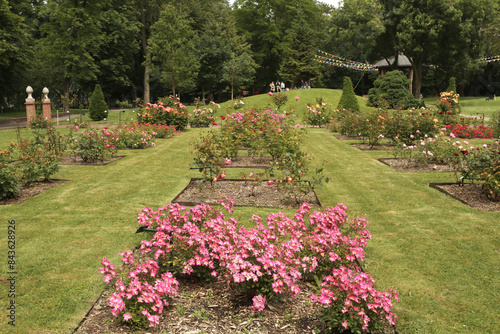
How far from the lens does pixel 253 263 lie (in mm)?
3773

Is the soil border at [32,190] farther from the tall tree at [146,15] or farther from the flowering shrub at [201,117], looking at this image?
the tall tree at [146,15]

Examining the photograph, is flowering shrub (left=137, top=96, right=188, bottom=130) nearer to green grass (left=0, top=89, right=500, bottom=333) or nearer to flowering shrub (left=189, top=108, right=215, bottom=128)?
flowering shrub (left=189, top=108, right=215, bottom=128)

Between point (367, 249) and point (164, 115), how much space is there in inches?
565

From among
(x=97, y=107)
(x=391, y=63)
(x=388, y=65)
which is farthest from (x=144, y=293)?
(x=391, y=63)

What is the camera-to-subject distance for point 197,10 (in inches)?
1896

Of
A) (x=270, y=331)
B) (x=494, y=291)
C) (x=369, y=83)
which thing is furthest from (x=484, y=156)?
(x=369, y=83)

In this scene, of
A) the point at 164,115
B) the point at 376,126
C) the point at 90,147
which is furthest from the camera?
the point at 164,115

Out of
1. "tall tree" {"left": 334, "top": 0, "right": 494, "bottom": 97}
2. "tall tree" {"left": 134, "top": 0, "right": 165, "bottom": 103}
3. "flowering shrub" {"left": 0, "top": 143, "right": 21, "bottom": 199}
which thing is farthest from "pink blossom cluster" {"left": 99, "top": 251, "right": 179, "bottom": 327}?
"tall tree" {"left": 134, "top": 0, "right": 165, "bottom": 103}

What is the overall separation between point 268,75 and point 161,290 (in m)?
52.5

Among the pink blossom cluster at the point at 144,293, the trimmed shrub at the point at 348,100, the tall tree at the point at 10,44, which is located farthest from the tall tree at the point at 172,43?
the pink blossom cluster at the point at 144,293

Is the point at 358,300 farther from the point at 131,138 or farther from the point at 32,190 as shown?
the point at 131,138

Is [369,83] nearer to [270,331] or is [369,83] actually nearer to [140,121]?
[140,121]

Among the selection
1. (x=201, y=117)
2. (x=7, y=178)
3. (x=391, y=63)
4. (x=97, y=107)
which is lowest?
(x=7, y=178)

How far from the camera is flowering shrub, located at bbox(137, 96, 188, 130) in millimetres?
17812
